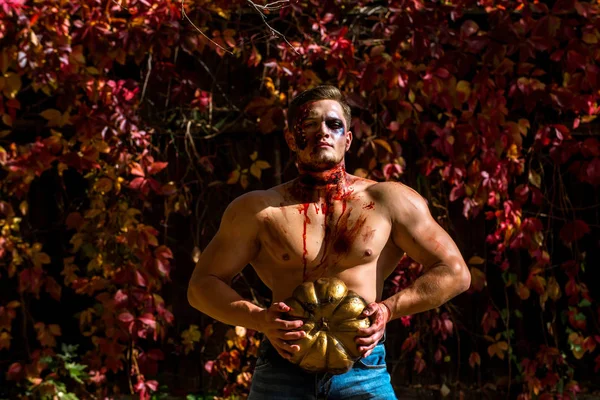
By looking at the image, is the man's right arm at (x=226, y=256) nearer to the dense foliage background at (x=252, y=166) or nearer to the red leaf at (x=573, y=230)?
the dense foliage background at (x=252, y=166)

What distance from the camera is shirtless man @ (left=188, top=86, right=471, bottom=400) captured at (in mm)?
2746

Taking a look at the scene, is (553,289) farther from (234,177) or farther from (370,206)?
(370,206)

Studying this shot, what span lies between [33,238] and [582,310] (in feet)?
8.79

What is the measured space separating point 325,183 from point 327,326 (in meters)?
0.47

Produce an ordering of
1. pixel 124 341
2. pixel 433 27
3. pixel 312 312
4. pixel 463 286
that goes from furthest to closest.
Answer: pixel 124 341 → pixel 433 27 → pixel 463 286 → pixel 312 312

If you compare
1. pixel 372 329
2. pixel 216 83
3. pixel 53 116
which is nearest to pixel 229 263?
pixel 372 329

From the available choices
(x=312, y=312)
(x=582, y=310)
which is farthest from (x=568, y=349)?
(x=312, y=312)

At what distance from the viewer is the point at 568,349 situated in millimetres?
4824

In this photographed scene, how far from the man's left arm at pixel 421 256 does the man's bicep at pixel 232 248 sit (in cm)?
39

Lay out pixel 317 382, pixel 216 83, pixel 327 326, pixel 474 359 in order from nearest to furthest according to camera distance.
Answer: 1. pixel 327 326
2. pixel 317 382
3. pixel 474 359
4. pixel 216 83

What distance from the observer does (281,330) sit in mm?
2561

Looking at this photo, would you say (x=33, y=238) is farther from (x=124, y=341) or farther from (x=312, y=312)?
(x=312, y=312)

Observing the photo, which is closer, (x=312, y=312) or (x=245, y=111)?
(x=312, y=312)

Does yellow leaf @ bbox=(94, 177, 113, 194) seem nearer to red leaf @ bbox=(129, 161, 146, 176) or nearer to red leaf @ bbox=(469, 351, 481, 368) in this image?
red leaf @ bbox=(129, 161, 146, 176)
